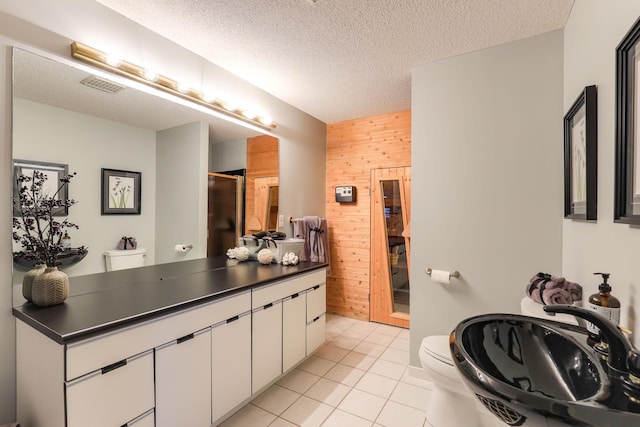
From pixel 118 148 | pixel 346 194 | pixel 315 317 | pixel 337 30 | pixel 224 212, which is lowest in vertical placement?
pixel 315 317

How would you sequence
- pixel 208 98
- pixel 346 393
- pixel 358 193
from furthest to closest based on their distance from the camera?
pixel 358 193
pixel 208 98
pixel 346 393

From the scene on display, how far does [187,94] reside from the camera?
2.12 m

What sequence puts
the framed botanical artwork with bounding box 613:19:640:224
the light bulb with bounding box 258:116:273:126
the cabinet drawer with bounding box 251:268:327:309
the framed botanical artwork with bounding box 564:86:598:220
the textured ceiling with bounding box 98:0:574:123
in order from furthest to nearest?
1. the light bulb with bounding box 258:116:273:126
2. the cabinet drawer with bounding box 251:268:327:309
3. the textured ceiling with bounding box 98:0:574:123
4. the framed botanical artwork with bounding box 564:86:598:220
5. the framed botanical artwork with bounding box 613:19:640:224

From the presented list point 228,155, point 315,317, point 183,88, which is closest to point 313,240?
point 315,317

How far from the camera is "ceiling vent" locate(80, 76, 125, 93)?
1637mm

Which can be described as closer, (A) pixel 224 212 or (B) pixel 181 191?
(B) pixel 181 191

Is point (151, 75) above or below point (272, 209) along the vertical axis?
above

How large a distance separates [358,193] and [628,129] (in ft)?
9.02

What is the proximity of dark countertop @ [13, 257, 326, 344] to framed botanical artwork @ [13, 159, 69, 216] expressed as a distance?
46 centimetres

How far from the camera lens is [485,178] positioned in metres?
2.11

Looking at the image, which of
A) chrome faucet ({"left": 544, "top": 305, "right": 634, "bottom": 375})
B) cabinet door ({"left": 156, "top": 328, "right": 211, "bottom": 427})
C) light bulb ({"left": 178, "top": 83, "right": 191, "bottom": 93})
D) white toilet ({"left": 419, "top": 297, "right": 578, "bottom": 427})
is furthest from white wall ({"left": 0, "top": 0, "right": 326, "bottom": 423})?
chrome faucet ({"left": 544, "top": 305, "right": 634, "bottom": 375})

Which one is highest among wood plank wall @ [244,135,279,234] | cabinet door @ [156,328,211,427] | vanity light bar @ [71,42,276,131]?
vanity light bar @ [71,42,276,131]

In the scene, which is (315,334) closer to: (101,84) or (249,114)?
(249,114)

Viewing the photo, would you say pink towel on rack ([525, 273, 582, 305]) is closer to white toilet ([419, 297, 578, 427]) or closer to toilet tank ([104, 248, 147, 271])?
white toilet ([419, 297, 578, 427])
